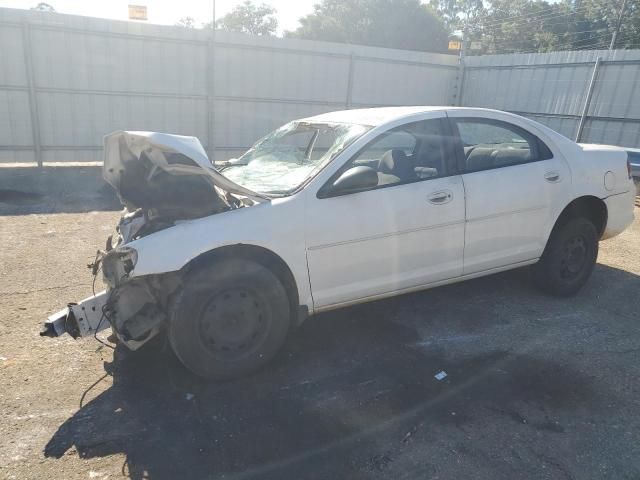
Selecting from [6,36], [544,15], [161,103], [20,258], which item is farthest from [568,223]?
[544,15]

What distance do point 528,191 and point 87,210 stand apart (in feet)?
20.9

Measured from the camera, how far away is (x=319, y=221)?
11.0 feet

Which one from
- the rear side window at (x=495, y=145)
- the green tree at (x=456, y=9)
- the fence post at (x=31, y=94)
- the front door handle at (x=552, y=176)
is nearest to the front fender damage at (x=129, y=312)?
the rear side window at (x=495, y=145)

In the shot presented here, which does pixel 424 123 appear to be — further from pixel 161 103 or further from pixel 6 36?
pixel 6 36

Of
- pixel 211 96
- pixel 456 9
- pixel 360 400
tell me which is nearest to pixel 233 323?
pixel 360 400

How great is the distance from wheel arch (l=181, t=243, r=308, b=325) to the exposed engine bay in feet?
0.61

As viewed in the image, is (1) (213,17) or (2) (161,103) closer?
(2) (161,103)

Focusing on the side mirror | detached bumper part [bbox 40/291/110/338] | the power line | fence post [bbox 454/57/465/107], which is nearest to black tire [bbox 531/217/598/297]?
the side mirror

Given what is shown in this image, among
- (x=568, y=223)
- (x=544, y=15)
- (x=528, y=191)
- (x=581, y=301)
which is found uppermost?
(x=544, y=15)

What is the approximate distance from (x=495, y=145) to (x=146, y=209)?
117 inches

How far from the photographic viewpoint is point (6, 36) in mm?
9672

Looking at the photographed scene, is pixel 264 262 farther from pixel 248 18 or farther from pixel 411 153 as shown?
pixel 248 18

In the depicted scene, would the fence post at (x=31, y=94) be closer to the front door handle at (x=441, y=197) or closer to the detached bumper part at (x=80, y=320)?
the detached bumper part at (x=80, y=320)

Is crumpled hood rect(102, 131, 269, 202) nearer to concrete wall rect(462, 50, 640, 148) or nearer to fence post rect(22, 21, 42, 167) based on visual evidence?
fence post rect(22, 21, 42, 167)
